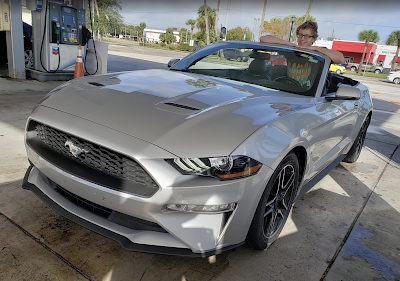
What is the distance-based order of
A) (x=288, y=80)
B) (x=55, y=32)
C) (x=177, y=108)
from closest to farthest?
(x=177, y=108)
(x=288, y=80)
(x=55, y=32)

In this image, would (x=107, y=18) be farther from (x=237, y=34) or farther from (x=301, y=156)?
(x=301, y=156)

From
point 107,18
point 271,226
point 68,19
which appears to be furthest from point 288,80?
point 107,18

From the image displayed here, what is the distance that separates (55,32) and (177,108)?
704 cm

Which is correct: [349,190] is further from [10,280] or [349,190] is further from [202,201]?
[10,280]

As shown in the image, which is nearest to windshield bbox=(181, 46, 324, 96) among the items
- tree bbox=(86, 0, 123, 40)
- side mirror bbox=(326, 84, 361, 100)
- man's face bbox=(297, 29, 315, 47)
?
side mirror bbox=(326, 84, 361, 100)

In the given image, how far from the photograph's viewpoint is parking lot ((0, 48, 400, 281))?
206 centimetres

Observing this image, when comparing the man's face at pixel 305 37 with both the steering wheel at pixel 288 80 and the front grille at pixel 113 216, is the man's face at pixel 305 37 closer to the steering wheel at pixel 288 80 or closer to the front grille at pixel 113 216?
the steering wheel at pixel 288 80

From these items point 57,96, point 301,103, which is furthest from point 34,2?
point 301,103

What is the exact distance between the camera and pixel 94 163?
76.3 inches

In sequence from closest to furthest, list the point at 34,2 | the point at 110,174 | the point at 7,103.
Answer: the point at 110,174, the point at 7,103, the point at 34,2

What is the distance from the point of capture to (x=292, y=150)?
7.55 feet

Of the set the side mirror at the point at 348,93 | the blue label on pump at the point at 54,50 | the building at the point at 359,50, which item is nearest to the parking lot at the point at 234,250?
the side mirror at the point at 348,93

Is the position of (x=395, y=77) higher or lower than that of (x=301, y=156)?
lower

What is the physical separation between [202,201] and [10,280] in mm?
1172
